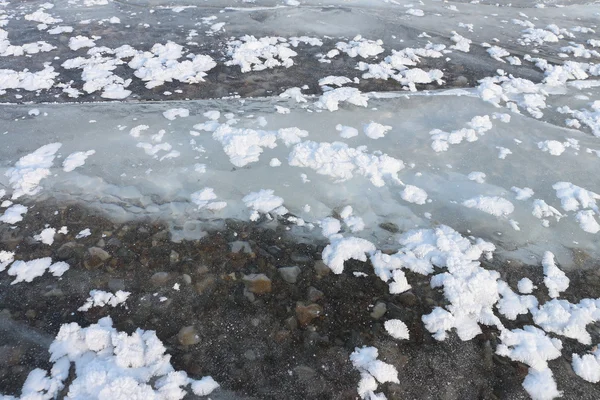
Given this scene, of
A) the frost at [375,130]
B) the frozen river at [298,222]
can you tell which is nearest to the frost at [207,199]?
the frozen river at [298,222]

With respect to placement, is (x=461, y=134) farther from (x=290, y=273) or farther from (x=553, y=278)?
(x=290, y=273)

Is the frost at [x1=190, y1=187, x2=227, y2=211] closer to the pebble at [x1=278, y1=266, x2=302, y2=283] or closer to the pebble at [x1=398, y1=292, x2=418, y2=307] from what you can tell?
the pebble at [x1=278, y1=266, x2=302, y2=283]

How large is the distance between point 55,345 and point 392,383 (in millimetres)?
1961

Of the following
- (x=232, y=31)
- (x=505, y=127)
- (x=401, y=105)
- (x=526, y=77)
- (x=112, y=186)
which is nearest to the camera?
(x=112, y=186)

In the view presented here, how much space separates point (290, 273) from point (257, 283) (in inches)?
9.4

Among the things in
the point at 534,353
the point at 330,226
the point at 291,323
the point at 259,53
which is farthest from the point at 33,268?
the point at 259,53

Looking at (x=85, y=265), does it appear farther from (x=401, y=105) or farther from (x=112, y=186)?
(x=401, y=105)

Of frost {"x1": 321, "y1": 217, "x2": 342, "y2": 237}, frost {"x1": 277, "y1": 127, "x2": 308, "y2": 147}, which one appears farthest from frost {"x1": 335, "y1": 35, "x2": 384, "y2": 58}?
frost {"x1": 321, "y1": 217, "x2": 342, "y2": 237}

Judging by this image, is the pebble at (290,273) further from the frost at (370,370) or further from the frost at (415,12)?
the frost at (415,12)

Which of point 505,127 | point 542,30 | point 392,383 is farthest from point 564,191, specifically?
point 542,30

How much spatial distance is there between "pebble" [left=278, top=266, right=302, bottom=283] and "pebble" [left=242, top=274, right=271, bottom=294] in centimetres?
11

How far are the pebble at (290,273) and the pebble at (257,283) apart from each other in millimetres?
111

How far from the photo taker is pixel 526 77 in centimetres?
533

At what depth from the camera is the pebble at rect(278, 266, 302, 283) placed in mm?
2795
